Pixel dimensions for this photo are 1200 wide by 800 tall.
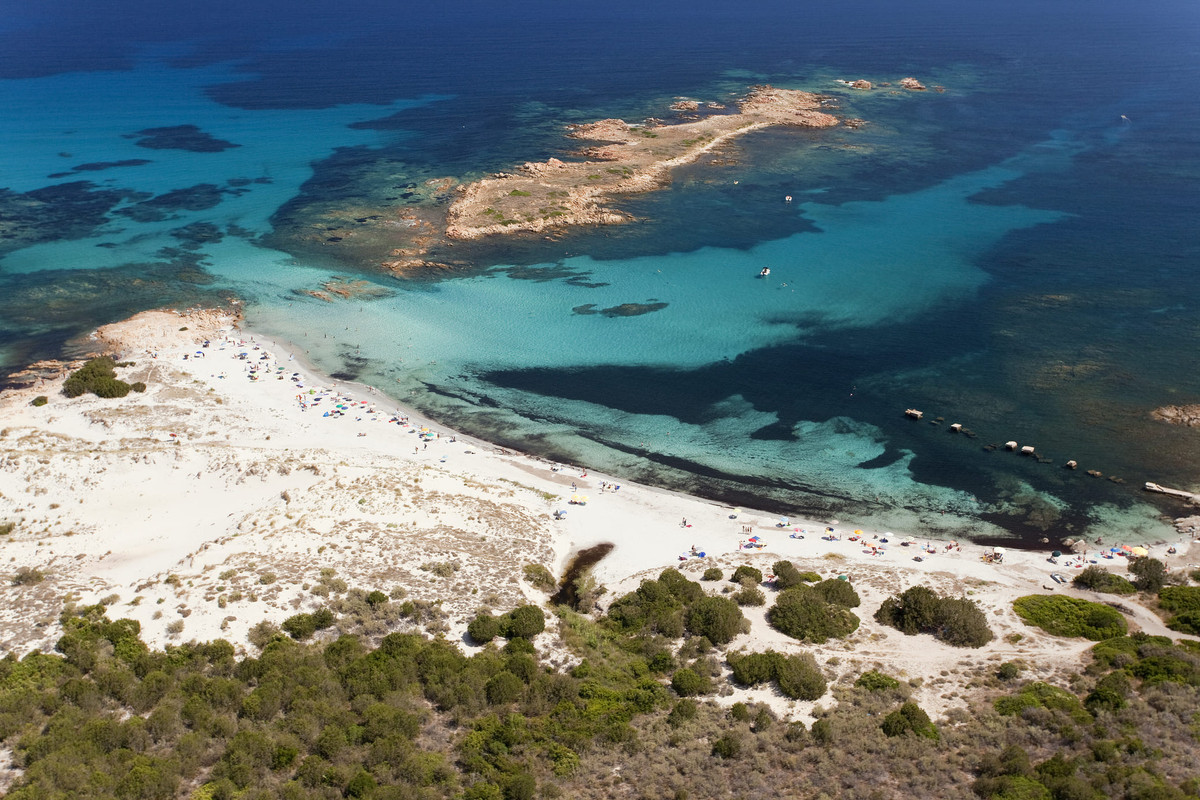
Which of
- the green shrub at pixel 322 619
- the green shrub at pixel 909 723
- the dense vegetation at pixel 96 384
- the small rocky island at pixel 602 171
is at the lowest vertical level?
the green shrub at pixel 909 723

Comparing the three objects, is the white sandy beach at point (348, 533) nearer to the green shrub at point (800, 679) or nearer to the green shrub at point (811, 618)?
the green shrub at point (811, 618)

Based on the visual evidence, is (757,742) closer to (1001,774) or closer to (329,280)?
(1001,774)

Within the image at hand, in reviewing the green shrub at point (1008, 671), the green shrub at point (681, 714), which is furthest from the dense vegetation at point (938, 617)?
the green shrub at point (681, 714)

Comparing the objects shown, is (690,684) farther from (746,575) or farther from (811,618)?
(746,575)

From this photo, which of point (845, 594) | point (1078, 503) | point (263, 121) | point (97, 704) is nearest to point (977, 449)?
point (1078, 503)

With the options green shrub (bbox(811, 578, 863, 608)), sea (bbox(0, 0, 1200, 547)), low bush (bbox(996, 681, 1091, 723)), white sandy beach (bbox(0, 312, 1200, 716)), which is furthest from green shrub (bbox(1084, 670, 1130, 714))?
sea (bbox(0, 0, 1200, 547))

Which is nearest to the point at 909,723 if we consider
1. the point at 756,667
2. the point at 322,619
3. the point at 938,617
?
the point at 756,667
